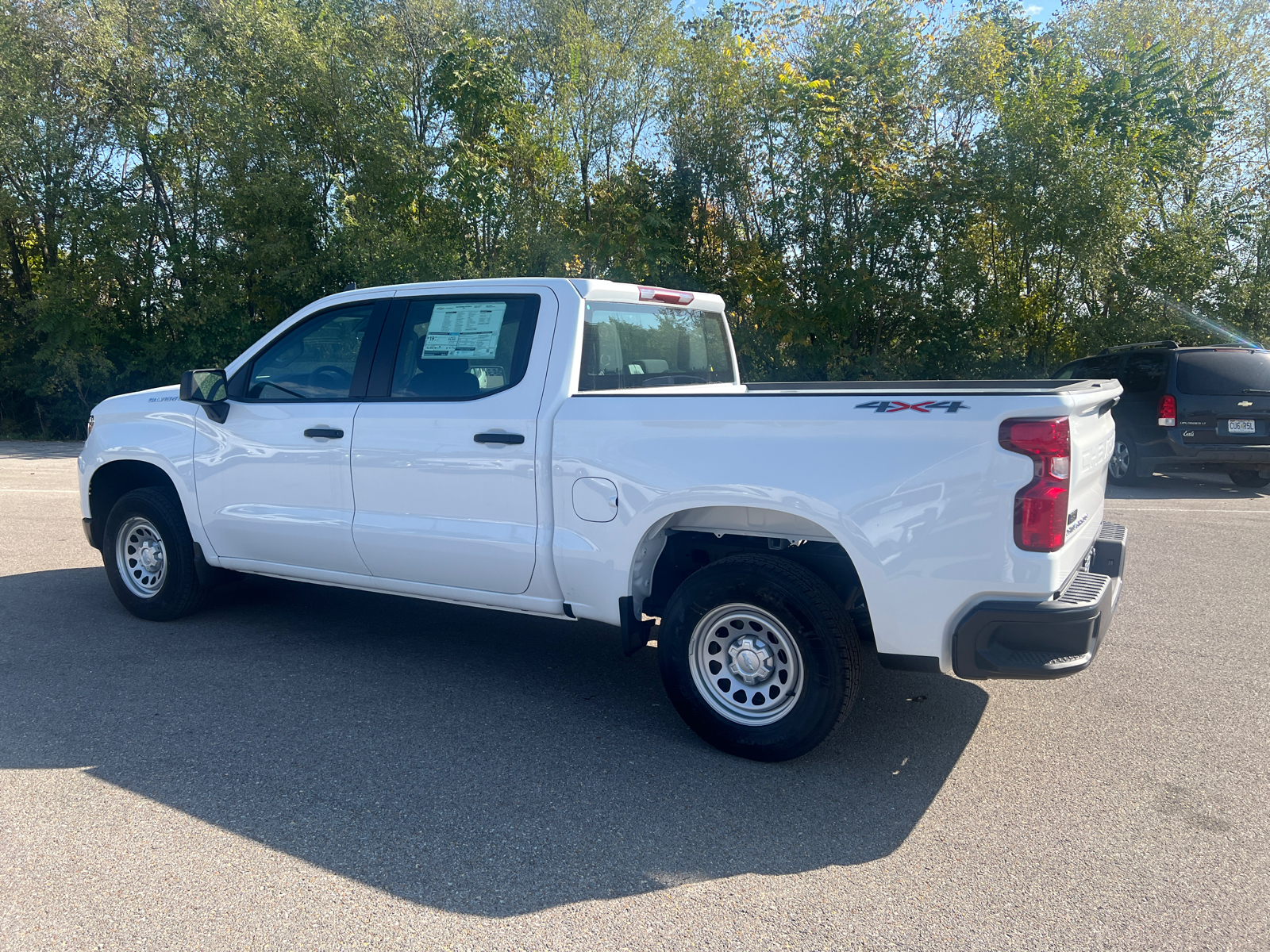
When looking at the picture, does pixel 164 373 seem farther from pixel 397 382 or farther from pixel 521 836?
pixel 521 836

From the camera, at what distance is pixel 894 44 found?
56.3 feet

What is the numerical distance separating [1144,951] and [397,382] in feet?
12.9

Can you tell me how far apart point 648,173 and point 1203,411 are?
11.4 metres

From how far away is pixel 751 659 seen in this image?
3.99m

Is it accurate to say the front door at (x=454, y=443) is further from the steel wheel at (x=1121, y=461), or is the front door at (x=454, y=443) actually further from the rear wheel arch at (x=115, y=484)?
the steel wheel at (x=1121, y=461)

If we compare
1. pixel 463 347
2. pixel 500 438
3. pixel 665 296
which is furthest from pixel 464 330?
pixel 665 296

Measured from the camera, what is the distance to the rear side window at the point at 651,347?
15.3 ft

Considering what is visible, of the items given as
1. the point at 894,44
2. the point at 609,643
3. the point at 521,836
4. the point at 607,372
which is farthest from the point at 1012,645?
the point at 894,44

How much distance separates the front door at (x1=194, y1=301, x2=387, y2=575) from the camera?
507 centimetres

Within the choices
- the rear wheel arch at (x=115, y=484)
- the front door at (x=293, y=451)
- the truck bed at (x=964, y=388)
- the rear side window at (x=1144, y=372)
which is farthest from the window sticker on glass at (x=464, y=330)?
the rear side window at (x=1144, y=372)

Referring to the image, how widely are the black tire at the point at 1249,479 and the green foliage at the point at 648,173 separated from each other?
5.09m

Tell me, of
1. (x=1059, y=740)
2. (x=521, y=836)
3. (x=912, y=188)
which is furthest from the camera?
(x=912, y=188)

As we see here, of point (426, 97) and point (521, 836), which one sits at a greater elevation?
point (426, 97)

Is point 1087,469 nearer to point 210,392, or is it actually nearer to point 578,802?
point 578,802
